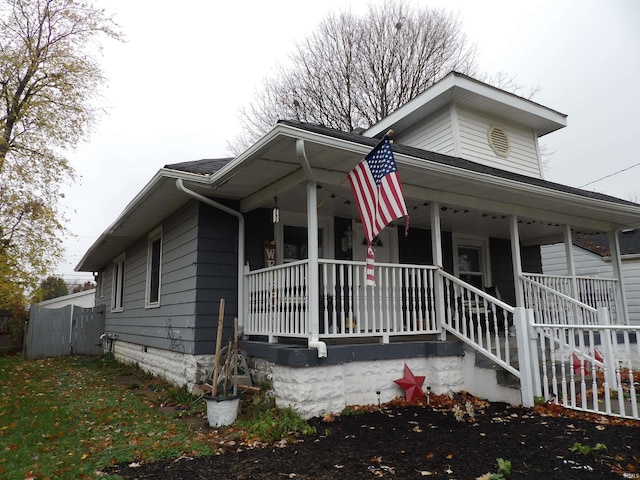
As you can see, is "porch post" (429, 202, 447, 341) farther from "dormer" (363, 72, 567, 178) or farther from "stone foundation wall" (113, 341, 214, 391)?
"stone foundation wall" (113, 341, 214, 391)

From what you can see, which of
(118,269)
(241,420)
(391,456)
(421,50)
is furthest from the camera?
(421,50)

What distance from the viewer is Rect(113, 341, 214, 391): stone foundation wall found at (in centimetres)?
633

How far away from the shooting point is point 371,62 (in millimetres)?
18938

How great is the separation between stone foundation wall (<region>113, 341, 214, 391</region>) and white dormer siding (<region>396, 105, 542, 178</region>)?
20.5 feet

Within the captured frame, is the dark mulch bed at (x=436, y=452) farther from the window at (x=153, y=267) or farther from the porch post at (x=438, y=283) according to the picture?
the window at (x=153, y=267)

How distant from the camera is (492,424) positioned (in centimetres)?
450

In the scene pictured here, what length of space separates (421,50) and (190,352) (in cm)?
1718

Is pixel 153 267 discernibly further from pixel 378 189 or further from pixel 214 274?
pixel 378 189

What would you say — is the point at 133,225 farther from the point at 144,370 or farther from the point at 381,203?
the point at 381,203

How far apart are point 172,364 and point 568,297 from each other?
20.8ft

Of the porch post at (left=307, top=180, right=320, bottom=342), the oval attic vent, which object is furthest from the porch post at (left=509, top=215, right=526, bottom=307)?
the porch post at (left=307, top=180, right=320, bottom=342)

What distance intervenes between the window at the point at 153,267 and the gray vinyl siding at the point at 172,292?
0.24 meters

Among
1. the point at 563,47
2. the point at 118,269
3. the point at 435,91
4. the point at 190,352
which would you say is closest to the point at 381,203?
the point at 190,352

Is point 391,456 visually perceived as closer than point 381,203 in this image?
Yes
